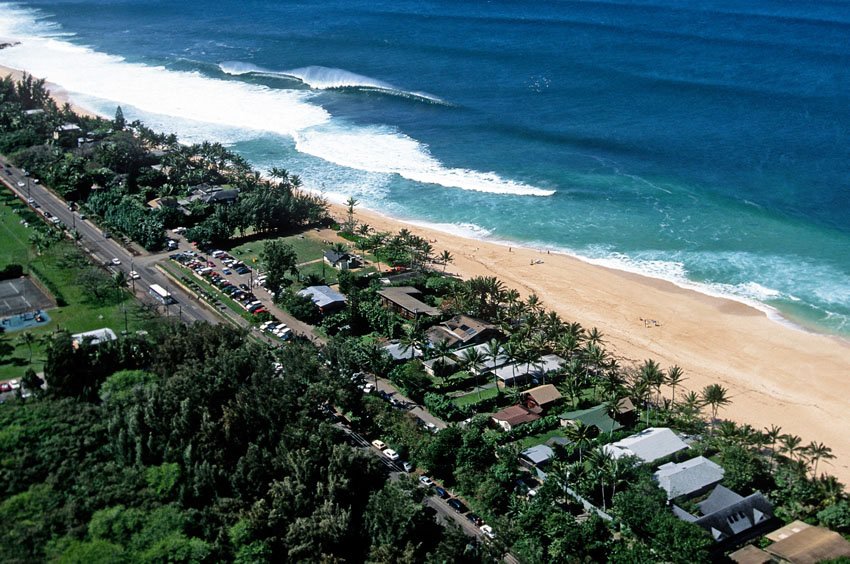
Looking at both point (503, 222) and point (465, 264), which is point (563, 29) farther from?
point (465, 264)

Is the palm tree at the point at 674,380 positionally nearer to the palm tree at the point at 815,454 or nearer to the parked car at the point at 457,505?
the palm tree at the point at 815,454

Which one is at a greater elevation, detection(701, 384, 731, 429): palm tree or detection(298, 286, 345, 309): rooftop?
detection(701, 384, 731, 429): palm tree

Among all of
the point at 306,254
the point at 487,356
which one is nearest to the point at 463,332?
the point at 487,356

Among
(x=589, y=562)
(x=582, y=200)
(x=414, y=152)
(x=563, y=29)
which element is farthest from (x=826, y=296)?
(x=563, y=29)

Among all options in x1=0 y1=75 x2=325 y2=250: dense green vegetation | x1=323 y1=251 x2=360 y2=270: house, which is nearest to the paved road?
x1=0 y1=75 x2=325 y2=250: dense green vegetation

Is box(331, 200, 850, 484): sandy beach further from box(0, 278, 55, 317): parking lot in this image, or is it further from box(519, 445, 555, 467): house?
box(0, 278, 55, 317): parking lot

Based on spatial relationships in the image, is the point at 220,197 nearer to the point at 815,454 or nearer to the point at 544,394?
the point at 544,394

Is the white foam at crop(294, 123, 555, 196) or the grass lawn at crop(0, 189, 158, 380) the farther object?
the white foam at crop(294, 123, 555, 196)
